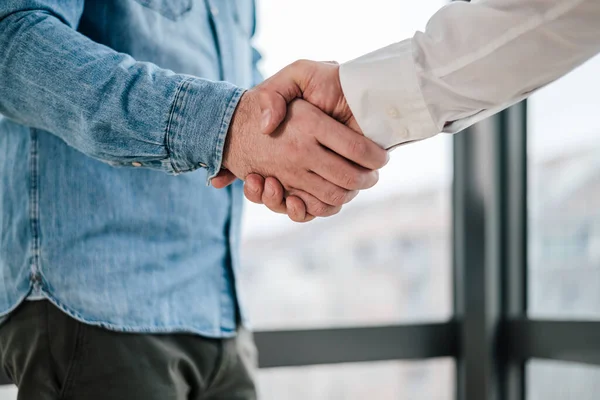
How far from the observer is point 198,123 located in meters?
0.95

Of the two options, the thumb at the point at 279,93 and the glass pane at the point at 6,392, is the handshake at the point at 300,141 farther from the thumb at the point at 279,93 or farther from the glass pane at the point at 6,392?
the glass pane at the point at 6,392

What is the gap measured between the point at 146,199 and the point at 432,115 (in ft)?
1.54

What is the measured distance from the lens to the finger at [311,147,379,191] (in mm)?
981

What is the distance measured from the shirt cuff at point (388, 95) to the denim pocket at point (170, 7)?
353 millimetres

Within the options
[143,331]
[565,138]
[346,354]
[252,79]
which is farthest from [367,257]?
[143,331]

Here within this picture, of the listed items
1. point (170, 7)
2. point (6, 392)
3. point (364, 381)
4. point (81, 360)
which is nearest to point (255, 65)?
point (170, 7)

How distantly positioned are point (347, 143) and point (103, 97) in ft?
1.16

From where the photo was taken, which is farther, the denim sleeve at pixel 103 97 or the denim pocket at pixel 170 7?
the denim pocket at pixel 170 7

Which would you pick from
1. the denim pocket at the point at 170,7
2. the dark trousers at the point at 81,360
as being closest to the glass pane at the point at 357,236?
the denim pocket at the point at 170,7

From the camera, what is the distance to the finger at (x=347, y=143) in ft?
3.17

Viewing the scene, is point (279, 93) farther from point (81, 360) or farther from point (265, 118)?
point (81, 360)

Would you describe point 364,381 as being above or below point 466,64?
below

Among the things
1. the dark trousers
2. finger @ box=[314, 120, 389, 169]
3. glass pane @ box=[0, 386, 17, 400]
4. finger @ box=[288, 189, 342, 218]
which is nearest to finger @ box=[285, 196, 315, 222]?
finger @ box=[288, 189, 342, 218]

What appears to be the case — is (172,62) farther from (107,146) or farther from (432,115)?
(432,115)
